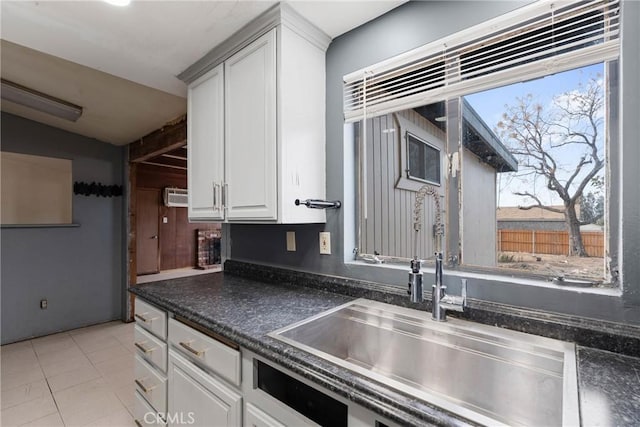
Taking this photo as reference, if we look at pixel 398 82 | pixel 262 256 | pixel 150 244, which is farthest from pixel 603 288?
pixel 150 244

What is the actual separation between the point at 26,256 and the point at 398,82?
4.17 m

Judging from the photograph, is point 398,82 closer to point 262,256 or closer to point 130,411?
point 262,256

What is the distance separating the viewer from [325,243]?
1703 millimetres

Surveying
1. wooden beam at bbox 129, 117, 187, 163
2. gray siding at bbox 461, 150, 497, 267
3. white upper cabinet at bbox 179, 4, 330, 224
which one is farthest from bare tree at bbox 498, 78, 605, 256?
wooden beam at bbox 129, 117, 187, 163

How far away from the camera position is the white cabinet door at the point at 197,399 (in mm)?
1118

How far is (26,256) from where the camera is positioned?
10.8ft

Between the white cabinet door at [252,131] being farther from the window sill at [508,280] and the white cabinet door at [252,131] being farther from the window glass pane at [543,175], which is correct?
the window glass pane at [543,175]

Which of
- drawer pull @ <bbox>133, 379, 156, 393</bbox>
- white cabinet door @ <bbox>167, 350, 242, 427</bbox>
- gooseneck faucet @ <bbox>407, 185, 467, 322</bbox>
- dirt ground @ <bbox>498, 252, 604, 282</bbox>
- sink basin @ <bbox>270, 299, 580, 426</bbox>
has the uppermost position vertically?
dirt ground @ <bbox>498, 252, 604, 282</bbox>

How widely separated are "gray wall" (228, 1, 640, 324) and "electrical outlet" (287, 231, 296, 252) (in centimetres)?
3

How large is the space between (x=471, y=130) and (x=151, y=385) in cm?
203

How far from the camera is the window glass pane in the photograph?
104cm

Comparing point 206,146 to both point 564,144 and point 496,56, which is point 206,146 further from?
point 564,144

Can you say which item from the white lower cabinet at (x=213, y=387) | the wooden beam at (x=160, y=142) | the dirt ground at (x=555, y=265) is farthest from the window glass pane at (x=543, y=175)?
the wooden beam at (x=160, y=142)

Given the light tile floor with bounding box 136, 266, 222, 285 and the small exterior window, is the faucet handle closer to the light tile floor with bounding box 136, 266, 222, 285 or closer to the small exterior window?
the small exterior window
